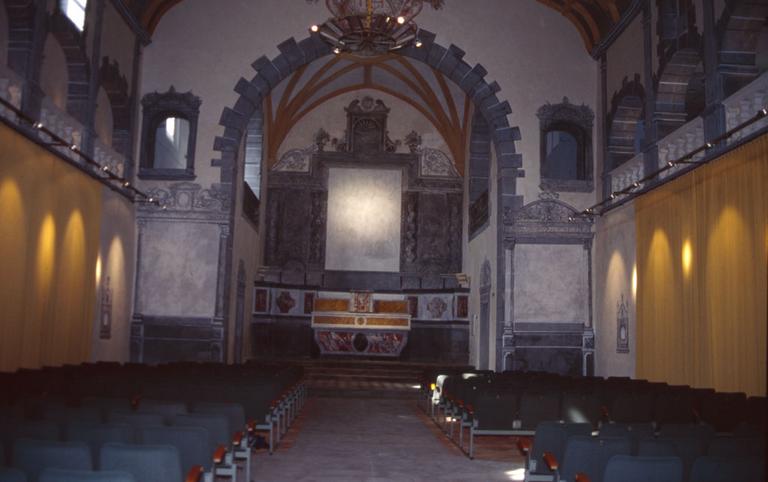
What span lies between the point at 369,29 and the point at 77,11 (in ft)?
22.8

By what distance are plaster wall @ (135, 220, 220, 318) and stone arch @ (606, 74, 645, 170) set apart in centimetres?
1000

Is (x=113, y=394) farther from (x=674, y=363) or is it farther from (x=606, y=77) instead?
(x=606, y=77)

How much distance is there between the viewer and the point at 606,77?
1861 centimetres

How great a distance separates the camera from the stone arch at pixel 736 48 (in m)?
12.2

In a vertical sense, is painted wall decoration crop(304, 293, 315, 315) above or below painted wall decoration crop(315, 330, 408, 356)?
above

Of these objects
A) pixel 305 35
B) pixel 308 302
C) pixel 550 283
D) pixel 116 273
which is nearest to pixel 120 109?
pixel 116 273

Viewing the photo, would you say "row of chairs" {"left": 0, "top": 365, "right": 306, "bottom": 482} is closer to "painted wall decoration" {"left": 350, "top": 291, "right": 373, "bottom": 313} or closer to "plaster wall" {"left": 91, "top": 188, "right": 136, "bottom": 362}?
"plaster wall" {"left": 91, "top": 188, "right": 136, "bottom": 362}

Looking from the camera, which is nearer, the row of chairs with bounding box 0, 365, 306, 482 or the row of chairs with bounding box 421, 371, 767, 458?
the row of chairs with bounding box 0, 365, 306, 482

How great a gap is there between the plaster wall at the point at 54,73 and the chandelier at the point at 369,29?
7230 millimetres

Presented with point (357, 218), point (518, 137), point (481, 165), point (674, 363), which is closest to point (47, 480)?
point (674, 363)

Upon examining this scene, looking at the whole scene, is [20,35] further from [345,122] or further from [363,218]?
[363,218]

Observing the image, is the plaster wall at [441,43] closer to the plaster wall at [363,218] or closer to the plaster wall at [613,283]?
the plaster wall at [613,283]

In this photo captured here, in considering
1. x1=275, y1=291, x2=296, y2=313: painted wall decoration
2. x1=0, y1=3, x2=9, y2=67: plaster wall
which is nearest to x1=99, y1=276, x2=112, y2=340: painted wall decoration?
x1=0, y1=3, x2=9, y2=67: plaster wall

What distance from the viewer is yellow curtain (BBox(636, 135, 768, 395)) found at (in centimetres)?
1091
